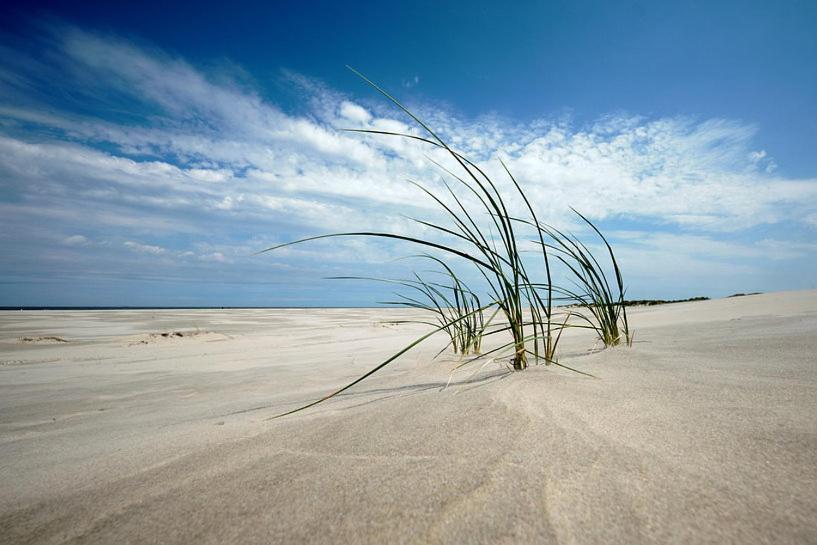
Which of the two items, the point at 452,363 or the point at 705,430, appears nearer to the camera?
the point at 705,430

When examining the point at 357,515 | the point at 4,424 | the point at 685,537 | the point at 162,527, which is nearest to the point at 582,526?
the point at 685,537

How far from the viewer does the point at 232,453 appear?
814 millimetres

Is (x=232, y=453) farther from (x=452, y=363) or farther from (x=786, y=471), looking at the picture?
(x=452, y=363)

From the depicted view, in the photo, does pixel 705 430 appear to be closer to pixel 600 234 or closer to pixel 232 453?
pixel 232 453

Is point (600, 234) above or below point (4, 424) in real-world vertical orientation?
above

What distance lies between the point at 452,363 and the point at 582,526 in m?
1.63

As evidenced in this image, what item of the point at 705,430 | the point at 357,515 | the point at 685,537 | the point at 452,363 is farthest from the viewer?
the point at 452,363

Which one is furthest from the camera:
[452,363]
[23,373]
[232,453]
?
[23,373]

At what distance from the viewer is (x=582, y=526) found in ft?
1.51

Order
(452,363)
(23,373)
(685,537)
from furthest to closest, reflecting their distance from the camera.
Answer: (23,373)
(452,363)
(685,537)

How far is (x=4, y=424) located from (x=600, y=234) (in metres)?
2.65

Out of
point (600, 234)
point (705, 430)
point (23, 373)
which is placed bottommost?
point (23, 373)

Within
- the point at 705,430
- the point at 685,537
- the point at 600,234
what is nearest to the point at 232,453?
the point at 685,537

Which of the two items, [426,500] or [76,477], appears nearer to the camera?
[426,500]
